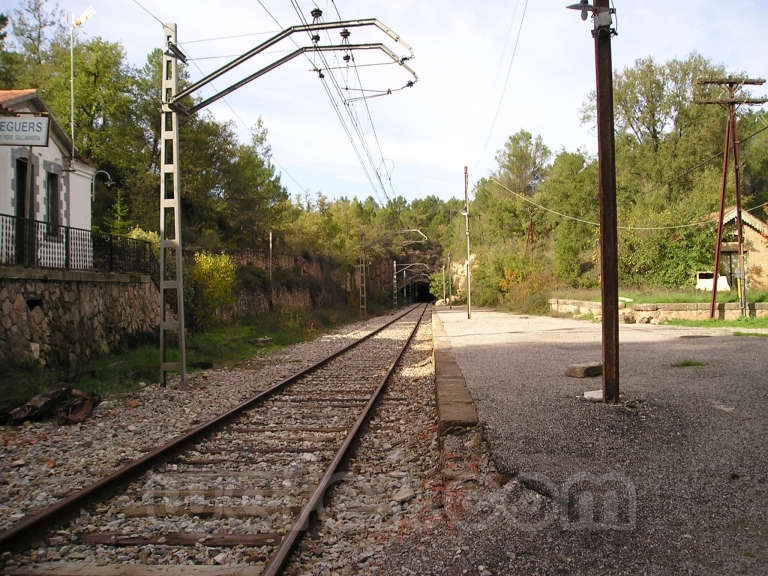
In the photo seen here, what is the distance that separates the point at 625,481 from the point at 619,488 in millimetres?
166

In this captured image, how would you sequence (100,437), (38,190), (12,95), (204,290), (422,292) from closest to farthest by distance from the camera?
1. (100,437)
2. (12,95)
3. (38,190)
4. (204,290)
5. (422,292)

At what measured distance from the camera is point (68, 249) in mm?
13500

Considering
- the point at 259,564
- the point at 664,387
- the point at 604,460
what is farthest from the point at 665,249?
the point at 259,564

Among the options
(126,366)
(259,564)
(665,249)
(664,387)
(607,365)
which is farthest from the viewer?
(665,249)

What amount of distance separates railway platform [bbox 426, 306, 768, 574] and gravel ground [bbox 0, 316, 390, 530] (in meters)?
3.48

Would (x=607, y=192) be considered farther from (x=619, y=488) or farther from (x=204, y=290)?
(x=204, y=290)

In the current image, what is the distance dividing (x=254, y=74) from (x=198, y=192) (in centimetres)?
2921

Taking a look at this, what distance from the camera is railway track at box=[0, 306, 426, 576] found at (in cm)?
372

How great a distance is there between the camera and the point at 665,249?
1420 inches

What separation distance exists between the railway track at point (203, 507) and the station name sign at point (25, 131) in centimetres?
740

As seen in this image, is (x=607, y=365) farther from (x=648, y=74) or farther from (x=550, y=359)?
(x=648, y=74)

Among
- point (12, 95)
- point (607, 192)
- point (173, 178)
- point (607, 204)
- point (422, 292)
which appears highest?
point (12, 95)

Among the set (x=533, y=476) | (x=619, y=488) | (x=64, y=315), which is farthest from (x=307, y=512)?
(x=64, y=315)

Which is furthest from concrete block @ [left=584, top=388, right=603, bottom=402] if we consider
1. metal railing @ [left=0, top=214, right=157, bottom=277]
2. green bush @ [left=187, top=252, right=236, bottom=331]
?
green bush @ [left=187, top=252, right=236, bottom=331]
